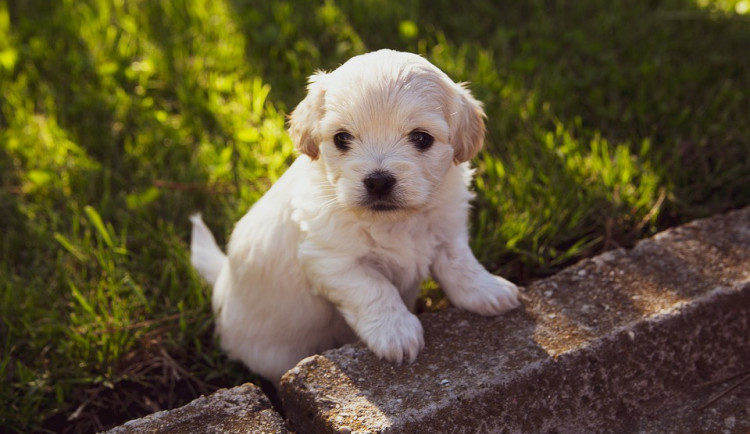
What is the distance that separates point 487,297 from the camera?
2.46 m

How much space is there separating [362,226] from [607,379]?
848 millimetres

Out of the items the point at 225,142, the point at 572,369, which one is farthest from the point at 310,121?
the point at 225,142

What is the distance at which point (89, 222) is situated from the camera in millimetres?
3348

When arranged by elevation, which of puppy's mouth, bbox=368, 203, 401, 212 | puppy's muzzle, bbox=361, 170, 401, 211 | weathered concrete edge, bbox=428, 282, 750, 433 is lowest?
weathered concrete edge, bbox=428, 282, 750, 433

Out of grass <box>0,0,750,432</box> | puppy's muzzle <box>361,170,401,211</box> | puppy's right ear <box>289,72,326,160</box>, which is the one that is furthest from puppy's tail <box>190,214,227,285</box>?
puppy's muzzle <box>361,170,401,211</box>

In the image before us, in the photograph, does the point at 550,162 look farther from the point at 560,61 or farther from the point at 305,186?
the point at 305,186

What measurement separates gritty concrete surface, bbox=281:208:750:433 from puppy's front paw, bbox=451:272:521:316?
1.2 inches

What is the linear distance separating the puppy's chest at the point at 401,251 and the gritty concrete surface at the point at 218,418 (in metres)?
0.55

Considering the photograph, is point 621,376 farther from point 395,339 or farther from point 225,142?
point 225,142

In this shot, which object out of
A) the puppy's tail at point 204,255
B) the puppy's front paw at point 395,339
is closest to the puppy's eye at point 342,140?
the puppy's front paw at point 395,339

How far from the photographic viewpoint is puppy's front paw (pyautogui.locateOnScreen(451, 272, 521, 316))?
2.46 metres

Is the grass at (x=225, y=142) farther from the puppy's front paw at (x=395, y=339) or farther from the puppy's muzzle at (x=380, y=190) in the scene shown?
the puppy's muzzle at (x=380, y=190)

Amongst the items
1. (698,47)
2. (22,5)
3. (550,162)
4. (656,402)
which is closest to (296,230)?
(656,402)

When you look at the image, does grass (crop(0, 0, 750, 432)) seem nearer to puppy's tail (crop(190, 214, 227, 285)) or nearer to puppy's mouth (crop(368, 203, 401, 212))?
puppy's tail (crop(190, 214, 227, 285))
